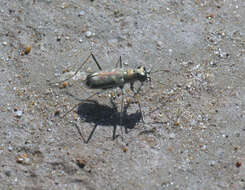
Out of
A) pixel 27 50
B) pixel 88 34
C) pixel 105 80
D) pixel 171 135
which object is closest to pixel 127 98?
pixel 105 80

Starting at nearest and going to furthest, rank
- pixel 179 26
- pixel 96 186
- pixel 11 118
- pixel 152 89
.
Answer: pixel 96 186
pixel 11 118
pixel 152 89
pixel 179 26

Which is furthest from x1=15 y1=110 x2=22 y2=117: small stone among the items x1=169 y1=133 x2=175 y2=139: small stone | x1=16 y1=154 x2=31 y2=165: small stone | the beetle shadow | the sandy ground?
x1=169 y1=133 x2=175 y2=139: small stone

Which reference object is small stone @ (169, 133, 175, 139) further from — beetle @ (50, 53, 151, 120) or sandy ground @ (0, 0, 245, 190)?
beetle @ (50, 53, 151, 120)

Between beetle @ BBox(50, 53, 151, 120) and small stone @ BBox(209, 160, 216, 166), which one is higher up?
beetle @ BBox(50, 53, 151, 120)

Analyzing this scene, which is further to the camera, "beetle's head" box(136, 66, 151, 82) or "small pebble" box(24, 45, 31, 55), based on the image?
Answer: "small pebble" box(24, 45, 31, 55)

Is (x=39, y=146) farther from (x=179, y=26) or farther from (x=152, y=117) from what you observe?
(x=179, y=26)

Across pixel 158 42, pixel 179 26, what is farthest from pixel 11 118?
pixel 179 26
